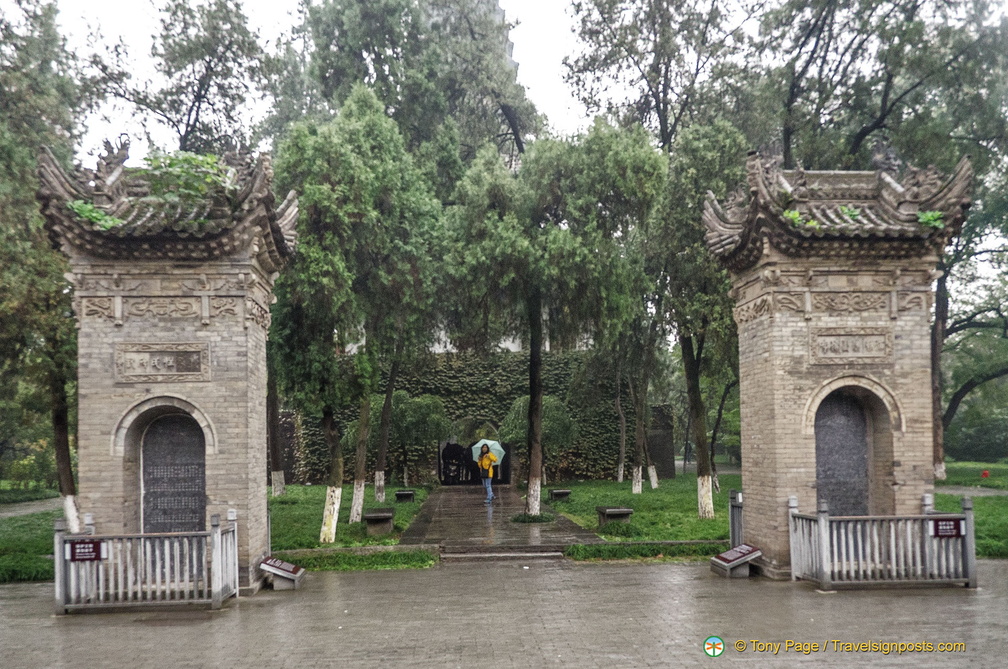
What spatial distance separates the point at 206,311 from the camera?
37.9 ft

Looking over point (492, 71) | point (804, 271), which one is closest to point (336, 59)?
point (492, 71)

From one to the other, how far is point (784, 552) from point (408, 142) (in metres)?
17.4

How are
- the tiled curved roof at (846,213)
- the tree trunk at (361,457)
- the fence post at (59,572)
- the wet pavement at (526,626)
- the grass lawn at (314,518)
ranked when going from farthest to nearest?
the tree trunk at (361,457) → the grass lawn at (314,518) → the tiled curved roof at (846,213) → the fence post at (59,572) → the wet pavement at (526,626)

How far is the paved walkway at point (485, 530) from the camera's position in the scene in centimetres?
1538

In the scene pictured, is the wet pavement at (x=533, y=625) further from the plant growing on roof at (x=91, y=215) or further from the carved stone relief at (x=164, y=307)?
the plant growing on roof at (x=91, y=215)

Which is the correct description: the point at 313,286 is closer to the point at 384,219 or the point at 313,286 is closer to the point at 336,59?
the point at 384,219

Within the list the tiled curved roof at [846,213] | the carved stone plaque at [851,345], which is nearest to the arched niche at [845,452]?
the carved stone plaque at [851,345]

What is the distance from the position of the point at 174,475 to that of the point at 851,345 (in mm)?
9467

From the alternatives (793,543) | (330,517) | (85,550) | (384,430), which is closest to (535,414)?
(384,430)

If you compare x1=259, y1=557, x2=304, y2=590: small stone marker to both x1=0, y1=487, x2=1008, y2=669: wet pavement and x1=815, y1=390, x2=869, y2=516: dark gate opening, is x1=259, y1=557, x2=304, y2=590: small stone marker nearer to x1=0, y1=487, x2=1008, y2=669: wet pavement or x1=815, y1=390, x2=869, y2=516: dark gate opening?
x1=0, y1=487, x2=1008, y2=669: wet pavement

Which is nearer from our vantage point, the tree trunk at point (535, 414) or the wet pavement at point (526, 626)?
the wet pavement at point (526, 626)

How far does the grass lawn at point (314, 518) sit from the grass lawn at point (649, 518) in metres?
3.91

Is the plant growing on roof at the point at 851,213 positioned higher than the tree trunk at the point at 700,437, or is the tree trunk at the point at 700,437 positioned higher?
the plant growing on roof at the point at 851,213

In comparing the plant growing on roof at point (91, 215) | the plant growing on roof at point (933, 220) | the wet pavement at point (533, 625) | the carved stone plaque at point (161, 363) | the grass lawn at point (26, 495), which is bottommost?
the grass lawn at point (26, 495)
